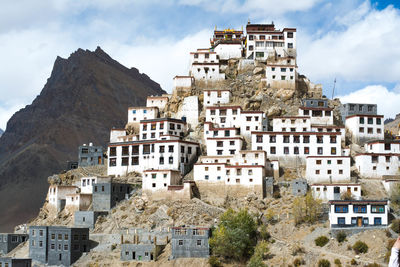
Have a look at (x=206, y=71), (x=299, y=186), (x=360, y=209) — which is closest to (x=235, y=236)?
(x=299, y=186)

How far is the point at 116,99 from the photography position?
164 m

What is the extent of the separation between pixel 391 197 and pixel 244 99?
2797cm

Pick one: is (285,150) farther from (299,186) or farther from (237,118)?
(237,118)

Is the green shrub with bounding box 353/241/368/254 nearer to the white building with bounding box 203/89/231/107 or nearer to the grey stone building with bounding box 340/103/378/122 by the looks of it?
the grey stone building with bounding box 340/103/378/122

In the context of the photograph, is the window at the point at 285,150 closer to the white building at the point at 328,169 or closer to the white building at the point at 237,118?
the white building at the point at 328,169

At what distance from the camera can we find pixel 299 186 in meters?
66.5

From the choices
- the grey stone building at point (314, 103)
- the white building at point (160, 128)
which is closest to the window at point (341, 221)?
→ the grey stone building at point (314, 103)

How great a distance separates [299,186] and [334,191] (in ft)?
13.1

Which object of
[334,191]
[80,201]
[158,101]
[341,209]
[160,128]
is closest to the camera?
[341,209]

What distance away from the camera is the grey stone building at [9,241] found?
76688mm

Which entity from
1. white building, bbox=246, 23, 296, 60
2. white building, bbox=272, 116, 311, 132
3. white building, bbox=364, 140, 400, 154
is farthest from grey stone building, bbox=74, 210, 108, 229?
white building, bbox=246, 23, 296, 60

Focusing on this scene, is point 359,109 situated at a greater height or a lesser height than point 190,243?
greater

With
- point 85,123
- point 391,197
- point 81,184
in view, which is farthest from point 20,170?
point 391,197

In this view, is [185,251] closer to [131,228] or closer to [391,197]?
[131,228]
